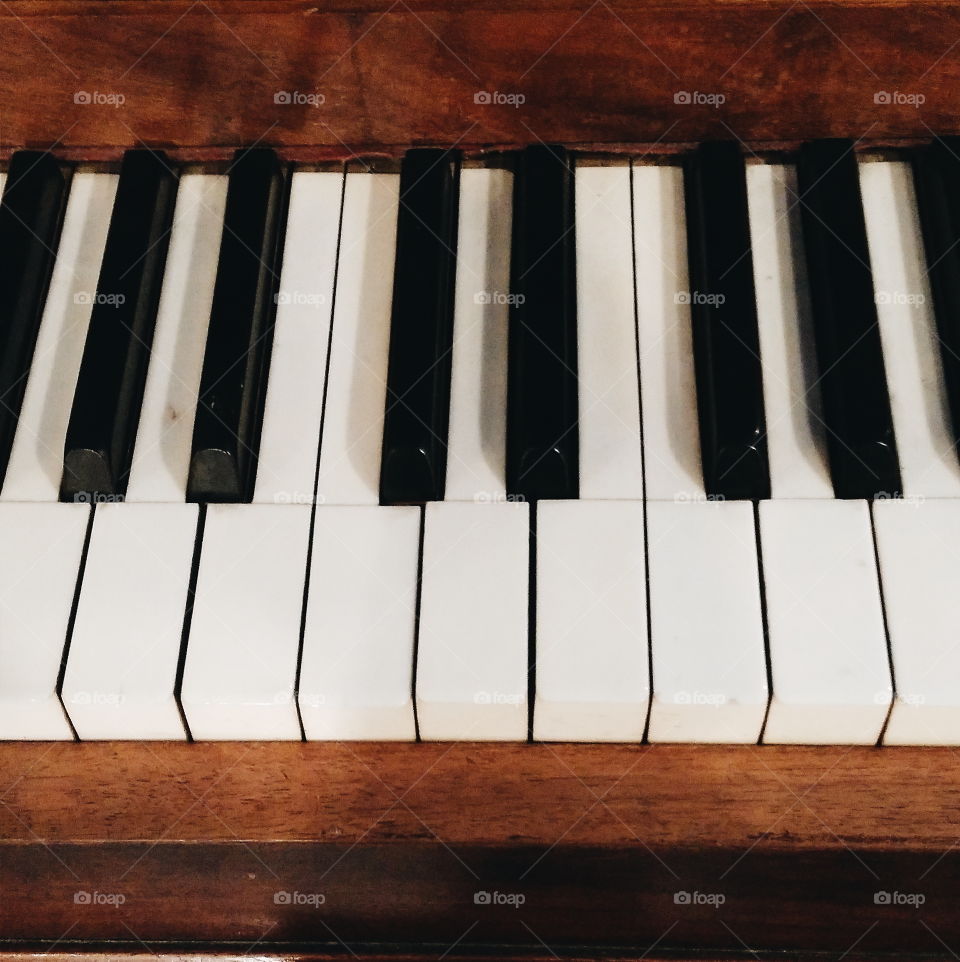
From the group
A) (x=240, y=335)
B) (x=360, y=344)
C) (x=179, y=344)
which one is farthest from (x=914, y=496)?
(x=179, y=344)

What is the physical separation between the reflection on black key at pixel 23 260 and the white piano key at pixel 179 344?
0.58 ft

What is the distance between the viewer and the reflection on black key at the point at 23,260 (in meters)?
1.41

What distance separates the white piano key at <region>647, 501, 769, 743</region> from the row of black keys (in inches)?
2.6

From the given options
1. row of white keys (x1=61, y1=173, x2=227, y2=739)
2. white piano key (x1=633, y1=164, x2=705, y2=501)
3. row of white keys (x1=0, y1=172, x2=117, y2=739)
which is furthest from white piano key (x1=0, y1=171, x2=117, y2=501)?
white piano key (x1=633, y1=164, x2=705, y2=501)

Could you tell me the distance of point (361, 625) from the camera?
124 cm

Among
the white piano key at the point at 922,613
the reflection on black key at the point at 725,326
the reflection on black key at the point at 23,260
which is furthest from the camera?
the reflection on black key at the point at 23,260

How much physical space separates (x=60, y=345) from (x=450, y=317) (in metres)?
0.56

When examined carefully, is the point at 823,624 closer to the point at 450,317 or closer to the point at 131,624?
the point at 450,317

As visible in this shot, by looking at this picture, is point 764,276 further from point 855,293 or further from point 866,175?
point 866,175

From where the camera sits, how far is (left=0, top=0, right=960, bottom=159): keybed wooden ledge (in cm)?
134

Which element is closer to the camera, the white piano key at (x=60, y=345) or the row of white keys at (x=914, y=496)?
the row of white keys at (x=914, y=496)

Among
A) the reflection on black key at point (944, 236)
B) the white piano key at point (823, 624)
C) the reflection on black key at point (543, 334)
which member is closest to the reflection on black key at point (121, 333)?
the reflection on black key at point (543, 334)

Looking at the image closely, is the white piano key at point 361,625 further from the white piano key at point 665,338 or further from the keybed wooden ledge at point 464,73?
the keybed wooden ledge at point 464,73

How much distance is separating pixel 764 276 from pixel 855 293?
5.3 inches
